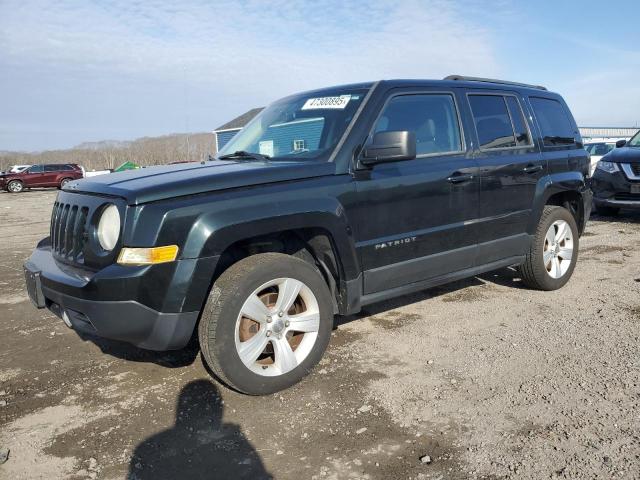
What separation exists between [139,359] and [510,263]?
10.7ft

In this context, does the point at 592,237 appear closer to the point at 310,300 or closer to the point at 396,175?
the point at 396,175

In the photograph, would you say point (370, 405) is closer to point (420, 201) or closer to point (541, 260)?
point (420, 201)

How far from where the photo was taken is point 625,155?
9109 mm

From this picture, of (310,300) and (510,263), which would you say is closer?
A: (310,300)

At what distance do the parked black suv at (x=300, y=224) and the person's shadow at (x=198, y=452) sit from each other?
0.29 meters

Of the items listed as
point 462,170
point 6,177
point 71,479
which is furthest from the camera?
point 6,177

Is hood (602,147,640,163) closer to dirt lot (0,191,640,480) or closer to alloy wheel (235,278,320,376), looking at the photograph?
dirt lot (0,191,640,480)

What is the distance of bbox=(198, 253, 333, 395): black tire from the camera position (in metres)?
2.95

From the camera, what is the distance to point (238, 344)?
304cm

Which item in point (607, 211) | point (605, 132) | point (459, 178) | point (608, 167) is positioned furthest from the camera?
point (605, 132)

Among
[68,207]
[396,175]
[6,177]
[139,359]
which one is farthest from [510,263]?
[6,177]

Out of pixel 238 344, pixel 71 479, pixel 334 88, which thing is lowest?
pixel 71 479

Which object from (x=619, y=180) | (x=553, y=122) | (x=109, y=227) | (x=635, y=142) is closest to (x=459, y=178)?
(x=553, y=122)

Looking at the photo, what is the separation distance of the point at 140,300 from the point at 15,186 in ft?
102
